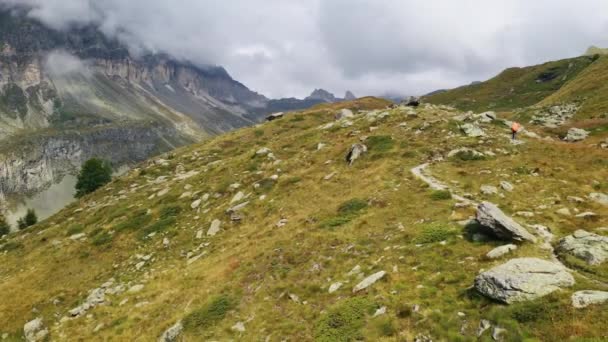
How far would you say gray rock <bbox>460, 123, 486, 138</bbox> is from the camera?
41000 mm

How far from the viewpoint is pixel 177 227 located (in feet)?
124

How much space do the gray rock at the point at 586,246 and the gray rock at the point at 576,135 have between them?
32.1 metres

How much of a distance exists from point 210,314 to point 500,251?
47.9ft

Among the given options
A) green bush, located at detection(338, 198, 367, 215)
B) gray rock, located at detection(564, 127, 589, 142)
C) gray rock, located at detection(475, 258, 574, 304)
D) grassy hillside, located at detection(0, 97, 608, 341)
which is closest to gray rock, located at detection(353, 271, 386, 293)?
grassy hillside, located at detection(0, 97, 608, 341)

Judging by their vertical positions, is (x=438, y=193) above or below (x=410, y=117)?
below

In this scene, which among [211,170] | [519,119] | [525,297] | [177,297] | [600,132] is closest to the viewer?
[525,297]

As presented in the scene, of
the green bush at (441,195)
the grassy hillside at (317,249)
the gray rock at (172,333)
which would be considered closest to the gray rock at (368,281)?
the grassy hillside at (317,249)

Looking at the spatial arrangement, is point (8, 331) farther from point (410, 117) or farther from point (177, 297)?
point (410, 117)

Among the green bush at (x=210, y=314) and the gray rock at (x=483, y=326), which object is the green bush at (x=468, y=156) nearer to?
the gray rock at (x=483, y=326)

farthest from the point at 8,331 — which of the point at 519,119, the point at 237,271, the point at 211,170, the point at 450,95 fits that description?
the point at 450,95

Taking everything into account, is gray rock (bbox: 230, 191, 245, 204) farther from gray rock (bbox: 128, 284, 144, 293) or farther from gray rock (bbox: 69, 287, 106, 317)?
gray rock (bbox: 69, 287, 106, 317)

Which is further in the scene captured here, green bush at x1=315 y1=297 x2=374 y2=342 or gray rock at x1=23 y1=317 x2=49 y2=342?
gray rock at x1=23 y1=317 x2=49 y2=342

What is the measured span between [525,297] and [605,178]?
18.5m

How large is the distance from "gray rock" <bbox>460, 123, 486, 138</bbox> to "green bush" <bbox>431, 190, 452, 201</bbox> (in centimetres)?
1512
